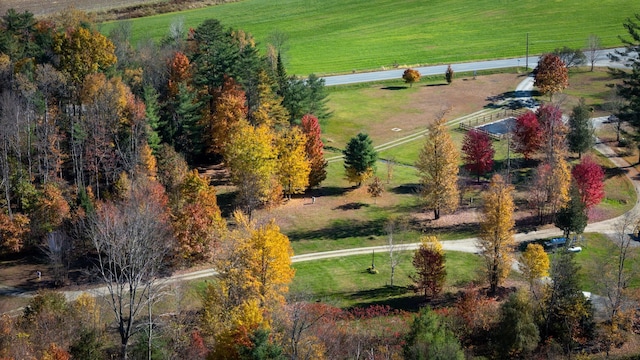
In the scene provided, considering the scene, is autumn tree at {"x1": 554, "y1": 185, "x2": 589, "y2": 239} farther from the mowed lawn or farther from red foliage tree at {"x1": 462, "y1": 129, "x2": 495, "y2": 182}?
the mowed lawn

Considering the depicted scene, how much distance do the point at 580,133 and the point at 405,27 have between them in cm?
8464

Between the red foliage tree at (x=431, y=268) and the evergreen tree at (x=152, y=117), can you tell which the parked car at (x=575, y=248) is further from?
the evergreen tree at (x=152, y=117)

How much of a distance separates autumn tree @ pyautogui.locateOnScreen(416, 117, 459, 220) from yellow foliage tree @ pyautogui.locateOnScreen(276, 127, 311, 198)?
45.9 feet

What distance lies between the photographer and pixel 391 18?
605 ft

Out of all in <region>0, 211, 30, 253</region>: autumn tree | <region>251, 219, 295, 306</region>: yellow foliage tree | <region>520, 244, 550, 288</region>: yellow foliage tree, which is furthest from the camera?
<region>0, 211, 30, 253</region>: autumn tree

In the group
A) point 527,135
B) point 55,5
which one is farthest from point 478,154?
point 55,5

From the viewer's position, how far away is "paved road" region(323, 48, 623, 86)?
14262 centimetres

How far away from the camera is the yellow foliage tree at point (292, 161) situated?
90.1 metres

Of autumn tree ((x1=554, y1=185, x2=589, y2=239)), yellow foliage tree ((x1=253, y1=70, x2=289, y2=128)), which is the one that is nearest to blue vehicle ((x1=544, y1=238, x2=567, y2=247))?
autumn tree ((x1=554, y1=185, x2=589, y2=239))

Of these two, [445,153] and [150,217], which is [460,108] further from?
[150,217]

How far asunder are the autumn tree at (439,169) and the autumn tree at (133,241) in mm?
29596

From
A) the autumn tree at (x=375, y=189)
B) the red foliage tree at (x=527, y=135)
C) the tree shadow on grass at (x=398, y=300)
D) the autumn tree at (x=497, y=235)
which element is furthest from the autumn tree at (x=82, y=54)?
the red foliage tree at (x=527, y=135)

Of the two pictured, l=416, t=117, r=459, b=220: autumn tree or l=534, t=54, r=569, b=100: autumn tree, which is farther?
l=534, t=54, r=569, b=100: autumn tree

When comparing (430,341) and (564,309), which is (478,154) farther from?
(430,341)
